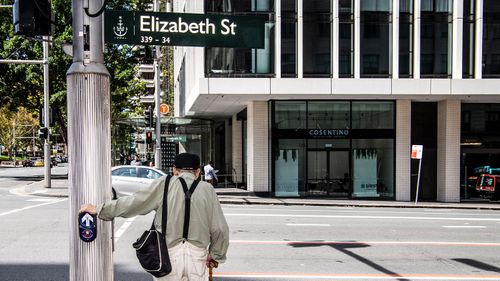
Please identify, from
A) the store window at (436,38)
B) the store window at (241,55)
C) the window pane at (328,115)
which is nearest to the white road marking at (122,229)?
the store window at (241,55)

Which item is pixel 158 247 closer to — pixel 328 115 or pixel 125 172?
pixel 125 172

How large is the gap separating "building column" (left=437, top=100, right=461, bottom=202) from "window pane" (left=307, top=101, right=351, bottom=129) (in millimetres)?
4484

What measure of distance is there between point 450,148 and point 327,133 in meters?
5.80

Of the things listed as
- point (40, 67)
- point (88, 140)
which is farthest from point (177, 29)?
point (40, 67)

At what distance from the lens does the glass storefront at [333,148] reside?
80.9ft

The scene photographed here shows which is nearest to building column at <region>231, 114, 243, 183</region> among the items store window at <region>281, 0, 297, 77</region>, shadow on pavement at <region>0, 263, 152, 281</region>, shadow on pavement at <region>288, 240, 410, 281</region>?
store window at <region>281, 0, 297, 77</region>

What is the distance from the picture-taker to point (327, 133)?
2464 centimetres

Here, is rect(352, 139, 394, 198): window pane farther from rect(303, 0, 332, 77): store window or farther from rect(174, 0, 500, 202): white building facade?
rect(303, 0, 332, 77): store window

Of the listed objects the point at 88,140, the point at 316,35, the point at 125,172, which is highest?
the point at 316,35

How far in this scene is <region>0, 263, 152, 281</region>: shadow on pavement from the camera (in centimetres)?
730

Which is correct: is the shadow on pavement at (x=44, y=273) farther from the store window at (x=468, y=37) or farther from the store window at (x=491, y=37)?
the store window at (x=491, y=37)

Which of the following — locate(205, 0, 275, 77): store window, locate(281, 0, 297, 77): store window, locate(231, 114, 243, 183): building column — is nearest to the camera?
locate(205, 0, 275, 77): store window

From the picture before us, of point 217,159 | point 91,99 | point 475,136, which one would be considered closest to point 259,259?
point 91,99

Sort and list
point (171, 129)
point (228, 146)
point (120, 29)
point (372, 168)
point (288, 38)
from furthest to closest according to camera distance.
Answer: point (171, 129) → point (228, 146) → point (372, 168) → point (288, 38) → point (120, 29)
